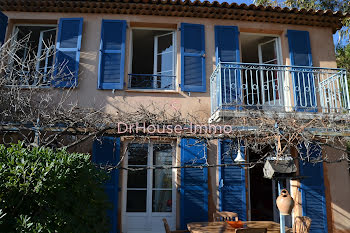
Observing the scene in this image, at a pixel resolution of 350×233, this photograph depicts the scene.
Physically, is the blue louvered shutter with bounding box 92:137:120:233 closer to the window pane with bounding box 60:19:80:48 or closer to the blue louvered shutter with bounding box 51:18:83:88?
the blue louvered shutter with bounding box 51:18:83:88

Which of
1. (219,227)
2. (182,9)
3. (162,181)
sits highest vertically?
(182,9)

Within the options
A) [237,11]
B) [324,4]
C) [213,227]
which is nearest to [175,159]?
[213,227]

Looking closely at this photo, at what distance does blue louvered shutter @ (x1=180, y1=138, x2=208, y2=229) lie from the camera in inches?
243

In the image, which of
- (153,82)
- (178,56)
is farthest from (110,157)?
(178,56)

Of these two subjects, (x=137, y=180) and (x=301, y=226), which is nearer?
(x=301, y=226)

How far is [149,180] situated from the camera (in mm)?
6539

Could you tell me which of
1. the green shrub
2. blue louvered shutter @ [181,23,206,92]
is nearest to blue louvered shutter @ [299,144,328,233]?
blue louvered shutter @ [181,23,206,92]

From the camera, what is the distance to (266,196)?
9.31 m

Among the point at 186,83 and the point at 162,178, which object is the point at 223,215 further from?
the point at 186,83

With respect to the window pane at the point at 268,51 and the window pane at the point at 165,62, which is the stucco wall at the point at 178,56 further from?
the window pane at the point at 268,51

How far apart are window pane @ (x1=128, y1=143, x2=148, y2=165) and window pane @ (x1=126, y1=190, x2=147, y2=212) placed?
0.65m

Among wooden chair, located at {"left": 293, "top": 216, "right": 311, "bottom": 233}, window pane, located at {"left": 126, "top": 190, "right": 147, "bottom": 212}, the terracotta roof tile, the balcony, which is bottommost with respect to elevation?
wooden chair, located at {"left": 293, "top": 216, "right": 311, "bottom": 233}

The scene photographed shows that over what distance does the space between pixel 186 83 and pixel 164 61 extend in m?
0.96

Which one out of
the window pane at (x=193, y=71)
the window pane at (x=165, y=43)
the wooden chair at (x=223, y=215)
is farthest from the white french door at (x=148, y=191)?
the window pane at (x=165, y=43)
